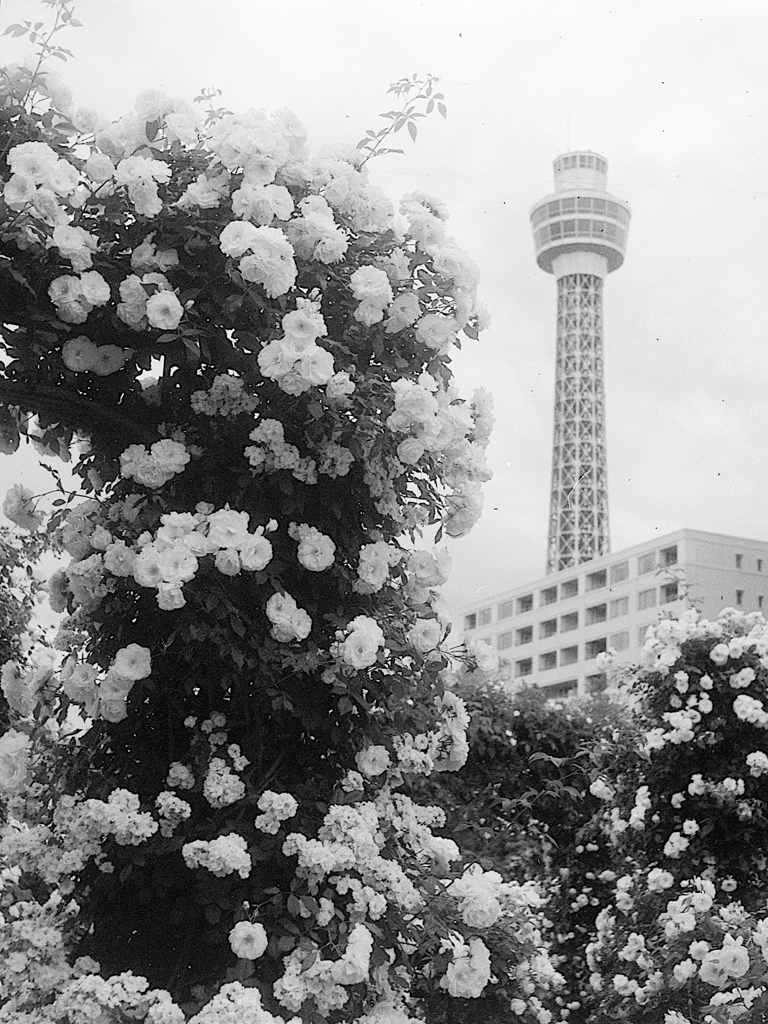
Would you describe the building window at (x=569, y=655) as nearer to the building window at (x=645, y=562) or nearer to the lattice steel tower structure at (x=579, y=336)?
the building window at (x=645, y=562)

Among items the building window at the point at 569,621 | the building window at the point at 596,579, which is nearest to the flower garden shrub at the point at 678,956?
the building window at the point at 596,579

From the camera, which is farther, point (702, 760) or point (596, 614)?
point (596, 614)

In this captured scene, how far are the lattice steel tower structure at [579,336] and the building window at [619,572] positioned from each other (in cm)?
424

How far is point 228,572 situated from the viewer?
6.22ft

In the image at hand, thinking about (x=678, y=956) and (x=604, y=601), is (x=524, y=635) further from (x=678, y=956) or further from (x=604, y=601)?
(x=678, y=956)

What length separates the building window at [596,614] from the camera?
35.8 meters

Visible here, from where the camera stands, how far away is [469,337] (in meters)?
2.30

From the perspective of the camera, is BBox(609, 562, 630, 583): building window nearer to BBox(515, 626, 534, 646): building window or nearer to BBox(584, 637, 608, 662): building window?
BBox(584, 637, 608, 662): building window

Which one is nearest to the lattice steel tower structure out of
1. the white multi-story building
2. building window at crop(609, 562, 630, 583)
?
the white multi-story building

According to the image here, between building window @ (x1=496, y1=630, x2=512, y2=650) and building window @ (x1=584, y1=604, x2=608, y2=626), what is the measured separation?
157 inches

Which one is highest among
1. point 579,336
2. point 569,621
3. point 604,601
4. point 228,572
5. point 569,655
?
point 579,336

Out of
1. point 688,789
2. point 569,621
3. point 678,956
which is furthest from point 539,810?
point 569,621

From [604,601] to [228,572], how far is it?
34561 millimetres

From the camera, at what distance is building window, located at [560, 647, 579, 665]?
3675 centimetres
